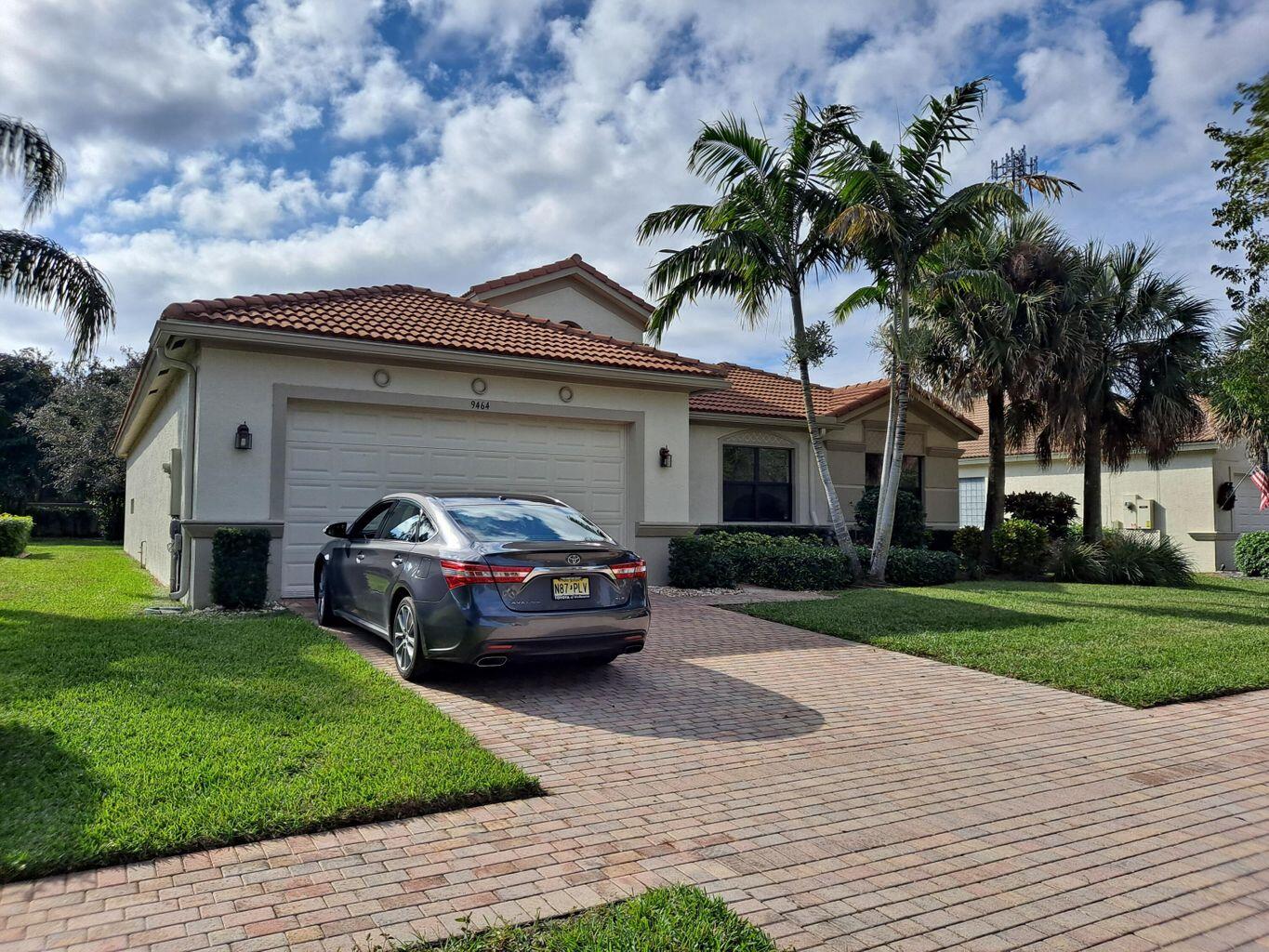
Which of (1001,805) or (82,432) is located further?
(82,432)

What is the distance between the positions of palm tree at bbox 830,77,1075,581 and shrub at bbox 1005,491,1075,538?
984cm

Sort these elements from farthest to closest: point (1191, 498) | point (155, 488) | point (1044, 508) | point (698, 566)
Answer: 1. point (1191, 498)
2. point (1044, 508)
3. point (155, 488)
4. point (698, 566)

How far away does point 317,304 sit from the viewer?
41.9 feet

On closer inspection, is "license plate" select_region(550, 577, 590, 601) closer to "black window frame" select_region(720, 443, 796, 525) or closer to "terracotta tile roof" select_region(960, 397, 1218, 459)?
"black window frame" select_region(720, 443, 796, 525)

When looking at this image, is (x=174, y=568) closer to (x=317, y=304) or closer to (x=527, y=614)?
(x=317, y=304)

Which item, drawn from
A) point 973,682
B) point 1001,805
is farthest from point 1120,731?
point 1001,805

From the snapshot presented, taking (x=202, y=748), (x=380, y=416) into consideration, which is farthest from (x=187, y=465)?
(x=202, y=748)

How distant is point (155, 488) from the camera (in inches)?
647

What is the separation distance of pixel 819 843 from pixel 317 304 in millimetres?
11304

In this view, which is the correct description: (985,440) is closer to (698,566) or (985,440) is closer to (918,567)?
(918,567)

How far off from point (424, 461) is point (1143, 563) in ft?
49.6

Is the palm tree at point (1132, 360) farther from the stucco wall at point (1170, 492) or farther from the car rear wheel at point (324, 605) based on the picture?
the car rear wheel at point (324, 605)

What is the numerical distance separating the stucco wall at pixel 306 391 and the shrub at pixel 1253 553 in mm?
16868

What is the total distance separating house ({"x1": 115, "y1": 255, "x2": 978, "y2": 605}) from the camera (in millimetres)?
10969
